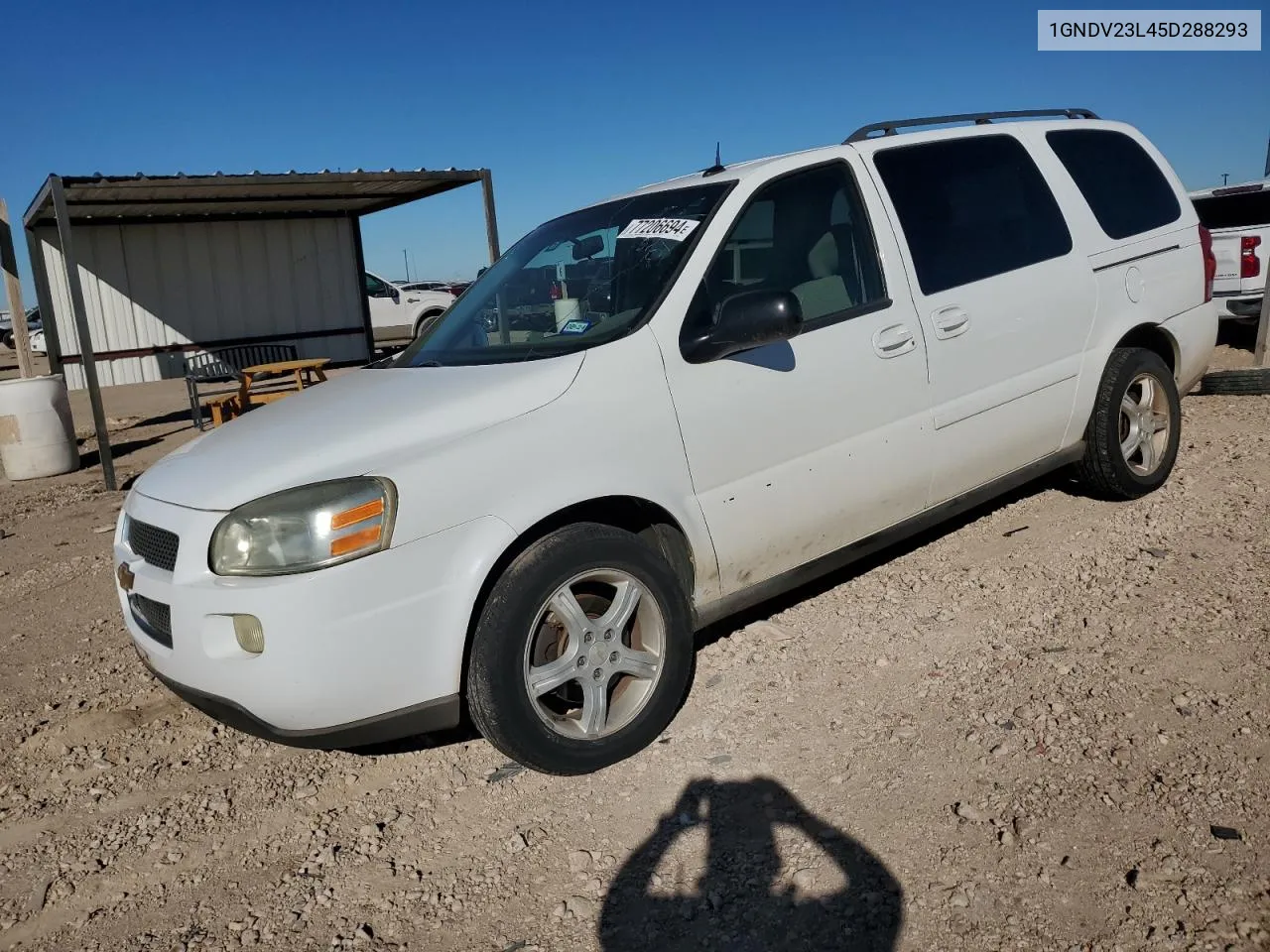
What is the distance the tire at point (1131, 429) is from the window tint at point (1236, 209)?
5.56 m

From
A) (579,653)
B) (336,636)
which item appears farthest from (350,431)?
(579,653)

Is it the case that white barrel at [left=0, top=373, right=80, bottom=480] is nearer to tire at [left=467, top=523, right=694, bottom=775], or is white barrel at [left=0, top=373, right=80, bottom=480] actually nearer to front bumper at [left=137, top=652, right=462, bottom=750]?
front bumper at [left=137, top=652, right=462, bottom=750]

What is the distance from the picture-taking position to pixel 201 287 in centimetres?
1619

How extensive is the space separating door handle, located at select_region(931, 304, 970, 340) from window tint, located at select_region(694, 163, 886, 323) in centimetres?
28

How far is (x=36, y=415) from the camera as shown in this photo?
888 centimetres

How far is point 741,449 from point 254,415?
1.84 metres

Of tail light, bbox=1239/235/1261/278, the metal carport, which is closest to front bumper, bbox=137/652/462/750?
tail light, bbox=1239/235/1261/278

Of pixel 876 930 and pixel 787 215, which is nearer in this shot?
pixel 876 930

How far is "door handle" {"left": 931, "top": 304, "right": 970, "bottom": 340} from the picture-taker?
3.86 metres

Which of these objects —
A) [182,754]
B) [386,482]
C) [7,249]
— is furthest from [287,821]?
[7,249]

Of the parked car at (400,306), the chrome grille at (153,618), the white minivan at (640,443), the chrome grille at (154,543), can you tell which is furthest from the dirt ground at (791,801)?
the parked car at (400,306)

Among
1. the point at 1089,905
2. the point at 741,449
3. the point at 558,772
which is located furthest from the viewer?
the point at 741,449

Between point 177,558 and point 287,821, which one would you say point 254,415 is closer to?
point 177,558

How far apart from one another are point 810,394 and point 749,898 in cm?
172
